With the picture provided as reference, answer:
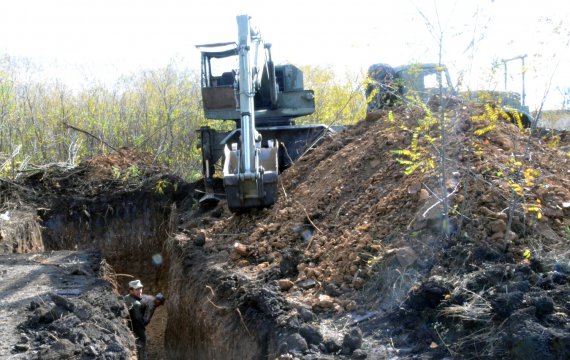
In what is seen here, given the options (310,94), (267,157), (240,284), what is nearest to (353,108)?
(310,94)

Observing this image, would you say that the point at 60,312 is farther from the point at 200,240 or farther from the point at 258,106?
the point at 258,106

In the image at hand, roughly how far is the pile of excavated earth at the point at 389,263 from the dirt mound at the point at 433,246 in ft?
0.05

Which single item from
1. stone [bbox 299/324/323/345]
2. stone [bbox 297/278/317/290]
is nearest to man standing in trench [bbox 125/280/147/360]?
stone [bbox 297/278/317/290]

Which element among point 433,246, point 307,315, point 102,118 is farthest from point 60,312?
point 102,118

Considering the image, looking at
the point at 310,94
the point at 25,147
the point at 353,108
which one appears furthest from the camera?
the point at 353,108

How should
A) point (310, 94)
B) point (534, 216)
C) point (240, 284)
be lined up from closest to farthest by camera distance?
point (534, 216)
point (240, 284)
point (310, 94)

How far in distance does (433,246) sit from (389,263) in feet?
1.49

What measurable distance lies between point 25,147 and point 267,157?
9008 millimetres

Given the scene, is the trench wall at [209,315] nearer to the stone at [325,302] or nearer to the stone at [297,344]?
the stone at [297,344]

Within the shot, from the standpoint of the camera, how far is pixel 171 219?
1334cm

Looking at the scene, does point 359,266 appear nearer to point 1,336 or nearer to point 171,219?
point 1,336

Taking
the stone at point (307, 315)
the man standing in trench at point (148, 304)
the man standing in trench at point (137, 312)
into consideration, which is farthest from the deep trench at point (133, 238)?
the stone at point (307, 315)

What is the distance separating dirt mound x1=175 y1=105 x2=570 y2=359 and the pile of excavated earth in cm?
2

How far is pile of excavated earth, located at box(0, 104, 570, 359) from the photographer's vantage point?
5.46m
